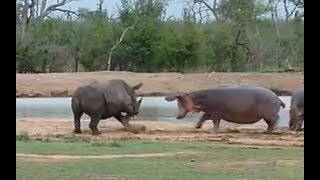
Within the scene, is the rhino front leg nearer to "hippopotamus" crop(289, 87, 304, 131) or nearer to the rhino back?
the rhino back

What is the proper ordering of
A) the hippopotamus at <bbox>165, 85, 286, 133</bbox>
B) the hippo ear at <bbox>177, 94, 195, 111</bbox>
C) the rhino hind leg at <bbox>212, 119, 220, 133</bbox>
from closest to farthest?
the rhino hind leg at <bbox>212, 119, 220, 133</bbox> → the hippopotamus at <bbox>165, 85, 286, 133</bbox> → the hippo ear at <bbox>177, 94, 195, 111</bbox>

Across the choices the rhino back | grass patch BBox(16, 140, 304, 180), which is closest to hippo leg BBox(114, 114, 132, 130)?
the rhino back

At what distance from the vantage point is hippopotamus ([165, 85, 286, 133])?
7727 millimetres

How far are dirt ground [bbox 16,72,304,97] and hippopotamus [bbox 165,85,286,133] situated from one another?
61 cm

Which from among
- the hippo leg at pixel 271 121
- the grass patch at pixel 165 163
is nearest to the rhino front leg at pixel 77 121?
the grass patch at pixel 165 163

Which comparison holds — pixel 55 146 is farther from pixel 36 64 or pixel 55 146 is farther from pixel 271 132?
pixel 36 64

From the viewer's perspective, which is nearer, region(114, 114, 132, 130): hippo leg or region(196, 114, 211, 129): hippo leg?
region(114, 114, 132, 130): hippo leg

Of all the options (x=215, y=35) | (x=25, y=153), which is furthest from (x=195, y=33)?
(x=25, y=153)

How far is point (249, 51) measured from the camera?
9180 millimetres

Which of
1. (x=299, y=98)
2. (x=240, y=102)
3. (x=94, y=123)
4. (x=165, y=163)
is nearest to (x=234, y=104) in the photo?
(x=240, y=102)

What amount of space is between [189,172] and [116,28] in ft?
20.5

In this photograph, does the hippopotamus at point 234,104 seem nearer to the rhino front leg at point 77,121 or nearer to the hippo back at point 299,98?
the rhino front leg at point 77,121

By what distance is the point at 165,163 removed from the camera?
447 cm

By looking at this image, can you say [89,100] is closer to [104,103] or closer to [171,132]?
[104,103]
